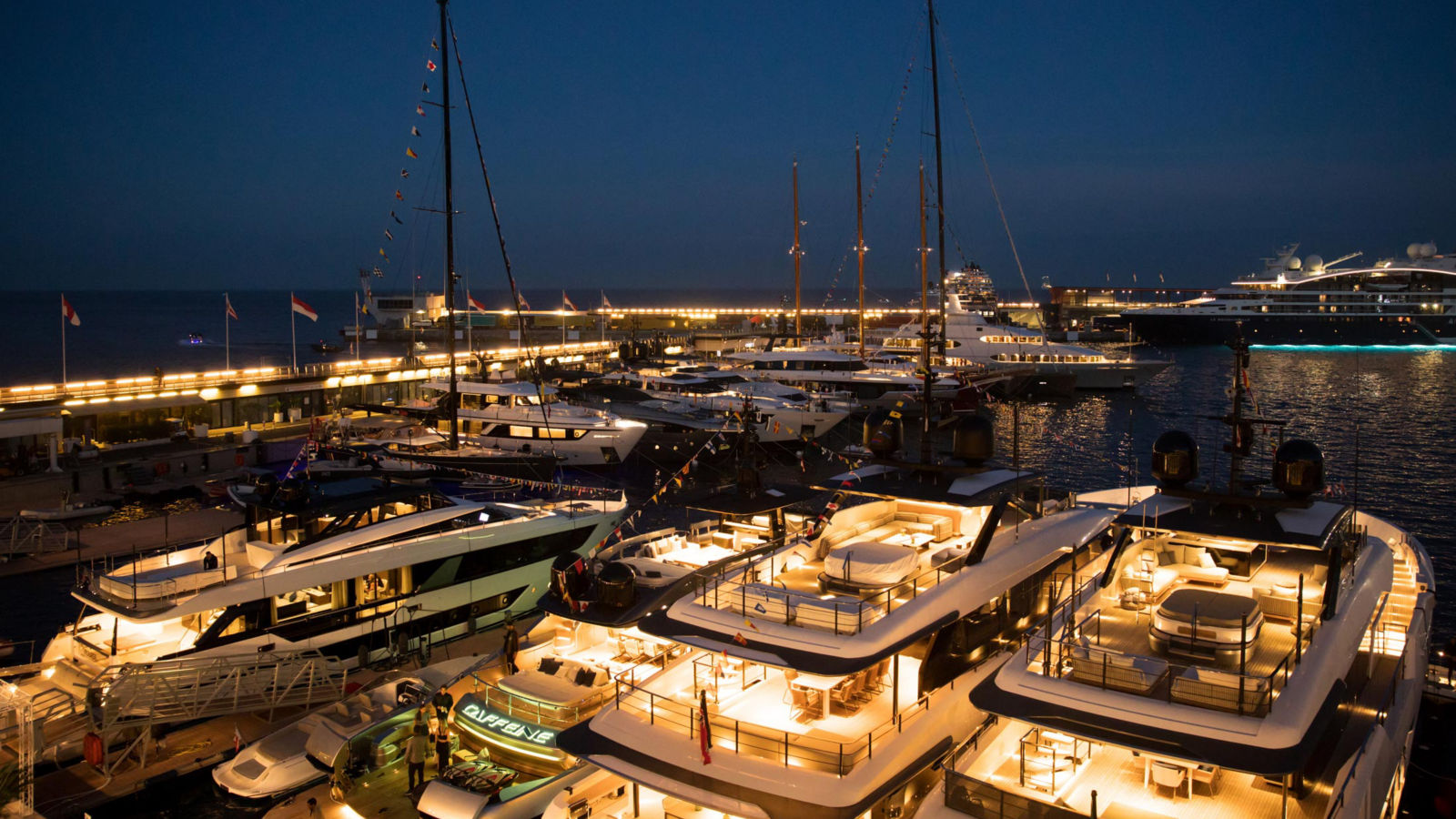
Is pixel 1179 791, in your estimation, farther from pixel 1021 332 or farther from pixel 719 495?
pixel 1021 332

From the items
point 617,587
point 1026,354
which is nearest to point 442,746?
point 617,587

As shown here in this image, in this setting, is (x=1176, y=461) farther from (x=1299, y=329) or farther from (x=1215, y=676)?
(x=1299, y=329)

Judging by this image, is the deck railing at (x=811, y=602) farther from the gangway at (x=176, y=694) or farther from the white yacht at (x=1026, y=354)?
the white yacht at (x=1026, y=354)

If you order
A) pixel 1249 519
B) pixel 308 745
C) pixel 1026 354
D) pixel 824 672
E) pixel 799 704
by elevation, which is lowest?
pixel 308 745

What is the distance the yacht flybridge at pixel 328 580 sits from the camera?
15.7 meters

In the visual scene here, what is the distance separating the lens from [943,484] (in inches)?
563

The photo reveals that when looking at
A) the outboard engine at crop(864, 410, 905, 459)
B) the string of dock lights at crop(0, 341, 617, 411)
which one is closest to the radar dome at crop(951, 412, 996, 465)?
the outboard engine at crop(864, 410, 905, 459)

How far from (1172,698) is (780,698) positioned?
4295 millimetres

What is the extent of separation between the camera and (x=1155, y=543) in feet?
44.6

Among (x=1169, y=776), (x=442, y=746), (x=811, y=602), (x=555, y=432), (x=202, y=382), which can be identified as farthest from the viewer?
(x=202, y=382)

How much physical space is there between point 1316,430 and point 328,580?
53.7m

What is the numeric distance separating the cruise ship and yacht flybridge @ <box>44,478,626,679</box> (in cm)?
11782

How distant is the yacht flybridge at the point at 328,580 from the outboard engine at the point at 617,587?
6.34 metres

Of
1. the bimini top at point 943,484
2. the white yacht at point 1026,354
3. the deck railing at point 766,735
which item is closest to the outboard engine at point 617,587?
the deck railing at point 766,735
